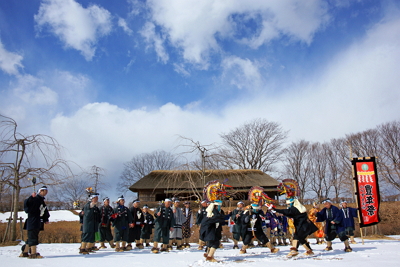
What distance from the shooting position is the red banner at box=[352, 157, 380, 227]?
39.8 ft

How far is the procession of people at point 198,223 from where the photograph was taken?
8.56 metres

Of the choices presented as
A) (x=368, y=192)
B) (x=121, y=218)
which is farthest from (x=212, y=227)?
(x=368, y=192)

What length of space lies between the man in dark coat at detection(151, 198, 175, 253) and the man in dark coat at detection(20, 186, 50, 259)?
3.42m

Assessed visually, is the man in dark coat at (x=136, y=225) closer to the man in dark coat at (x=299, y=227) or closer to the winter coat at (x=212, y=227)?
the winter coat at (x=212, y=227)

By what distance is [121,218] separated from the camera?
35.1ft

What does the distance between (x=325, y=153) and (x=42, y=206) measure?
3838 cm

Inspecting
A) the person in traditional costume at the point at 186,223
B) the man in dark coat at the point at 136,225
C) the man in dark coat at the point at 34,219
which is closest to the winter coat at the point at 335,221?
the person in traditional costume at the point at 186,223

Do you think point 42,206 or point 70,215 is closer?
point 42,206

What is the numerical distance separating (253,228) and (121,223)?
4557mm

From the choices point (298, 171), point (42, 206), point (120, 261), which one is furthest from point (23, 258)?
point (298, 171)

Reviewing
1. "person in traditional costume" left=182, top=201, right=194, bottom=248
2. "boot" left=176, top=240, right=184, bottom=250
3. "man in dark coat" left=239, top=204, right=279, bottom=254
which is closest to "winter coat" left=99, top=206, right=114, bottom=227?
"boot" left=176, top=240, right=184, bottom=250

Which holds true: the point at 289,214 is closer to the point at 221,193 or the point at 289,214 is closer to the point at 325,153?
the point at 221,193

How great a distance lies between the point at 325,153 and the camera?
134ft

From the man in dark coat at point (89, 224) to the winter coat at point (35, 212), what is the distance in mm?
1152
